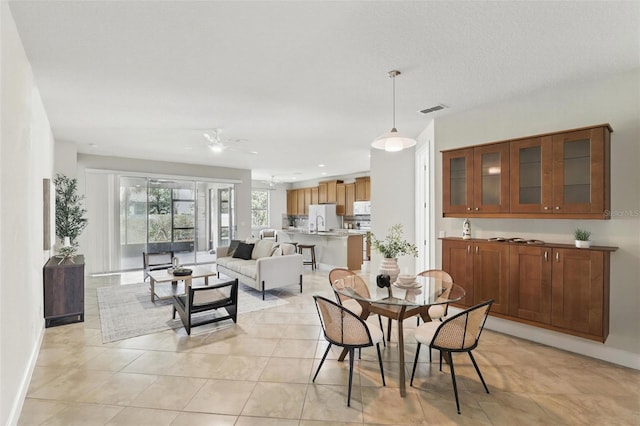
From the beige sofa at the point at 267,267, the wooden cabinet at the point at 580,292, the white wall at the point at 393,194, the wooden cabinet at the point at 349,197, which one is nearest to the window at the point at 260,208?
the wooden cabinet at the point at 349,197

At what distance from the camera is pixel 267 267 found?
16.4 ft

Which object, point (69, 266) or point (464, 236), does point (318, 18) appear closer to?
point (464, 236)

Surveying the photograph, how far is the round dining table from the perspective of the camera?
7.91 feet

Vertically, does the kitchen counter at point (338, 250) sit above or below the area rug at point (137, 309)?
above

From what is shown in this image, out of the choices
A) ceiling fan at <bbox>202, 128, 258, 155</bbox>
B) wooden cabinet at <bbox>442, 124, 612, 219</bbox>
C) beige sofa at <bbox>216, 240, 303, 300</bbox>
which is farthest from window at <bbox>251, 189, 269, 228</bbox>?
wooden cabinet at <bbox>442, 124, 612, 219</bbox>

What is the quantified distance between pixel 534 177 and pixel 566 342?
172 centimetres

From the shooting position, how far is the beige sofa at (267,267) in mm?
4992

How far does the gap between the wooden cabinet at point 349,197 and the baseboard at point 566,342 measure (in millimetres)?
6261

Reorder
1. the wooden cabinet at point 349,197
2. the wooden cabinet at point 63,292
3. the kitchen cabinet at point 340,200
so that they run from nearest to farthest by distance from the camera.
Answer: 1. the wooden cabinet at point 63,292
2. the wooden cabinet at point 349,197
3. the kitchen cabinet at point 340,200

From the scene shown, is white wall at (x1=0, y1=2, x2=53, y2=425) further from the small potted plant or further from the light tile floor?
the small potted plant

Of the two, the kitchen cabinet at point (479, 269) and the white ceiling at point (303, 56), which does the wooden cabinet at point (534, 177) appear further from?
the white ceiling at point (303, 56)

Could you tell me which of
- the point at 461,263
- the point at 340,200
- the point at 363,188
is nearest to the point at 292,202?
the point at 340,200

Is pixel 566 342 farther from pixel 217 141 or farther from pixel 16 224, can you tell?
pixel 217 141

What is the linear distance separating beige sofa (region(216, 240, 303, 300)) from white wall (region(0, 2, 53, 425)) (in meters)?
2.68
